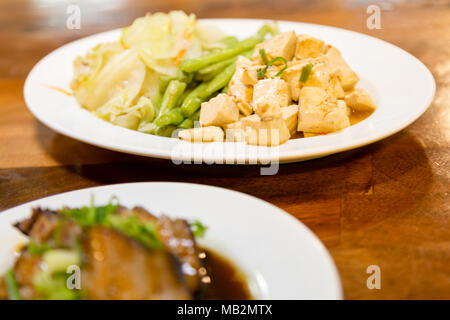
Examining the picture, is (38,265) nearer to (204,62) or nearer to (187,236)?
(187,236)

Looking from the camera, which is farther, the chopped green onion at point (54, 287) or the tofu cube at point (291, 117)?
the tofu cube at point (291, 117)

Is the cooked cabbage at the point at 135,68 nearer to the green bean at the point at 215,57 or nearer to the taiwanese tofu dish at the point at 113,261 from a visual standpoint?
the green bean at the point at 215,57

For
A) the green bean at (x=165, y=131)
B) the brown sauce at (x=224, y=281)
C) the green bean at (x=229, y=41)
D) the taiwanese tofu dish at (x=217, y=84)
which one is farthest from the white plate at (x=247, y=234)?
the green bean at (x=229, y=41)

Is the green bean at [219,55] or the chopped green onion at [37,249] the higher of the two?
the green bean at [219,55]

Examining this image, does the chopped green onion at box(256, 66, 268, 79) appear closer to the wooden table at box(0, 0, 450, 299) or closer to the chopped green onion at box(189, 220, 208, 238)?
the wooden table at box(0, 0, 450, 299)

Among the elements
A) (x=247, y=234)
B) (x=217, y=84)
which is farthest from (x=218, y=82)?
(x=247, y=234)

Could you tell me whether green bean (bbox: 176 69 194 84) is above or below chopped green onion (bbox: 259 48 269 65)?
below

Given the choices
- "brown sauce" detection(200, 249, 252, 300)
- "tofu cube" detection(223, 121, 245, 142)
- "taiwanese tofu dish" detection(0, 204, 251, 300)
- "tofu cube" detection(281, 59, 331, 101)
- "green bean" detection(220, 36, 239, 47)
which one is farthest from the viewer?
"green bean" detection(220, 36, 239, 47)

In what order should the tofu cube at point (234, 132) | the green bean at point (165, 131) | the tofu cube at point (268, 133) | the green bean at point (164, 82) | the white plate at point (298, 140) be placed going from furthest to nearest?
the green bean at point (164, 82)
the green bean at point (165, 131)
the tofu cube at point (234, 132)
the tofu cube at point (268, 133)
the white plate at point (298, 140)

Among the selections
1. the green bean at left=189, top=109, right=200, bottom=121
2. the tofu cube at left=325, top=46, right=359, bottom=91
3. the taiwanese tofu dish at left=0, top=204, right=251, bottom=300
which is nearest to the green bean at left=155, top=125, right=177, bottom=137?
the green bean at left=189, top=109, right=200, bottom=121
